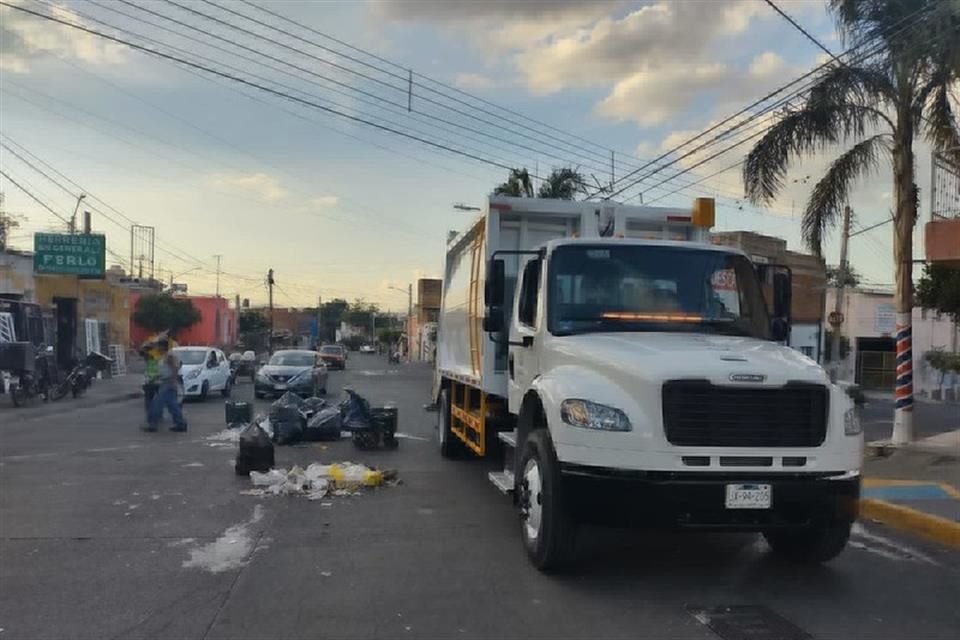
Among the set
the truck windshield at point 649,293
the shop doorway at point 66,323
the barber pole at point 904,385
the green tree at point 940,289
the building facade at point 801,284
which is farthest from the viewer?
the building facade at point 801,284

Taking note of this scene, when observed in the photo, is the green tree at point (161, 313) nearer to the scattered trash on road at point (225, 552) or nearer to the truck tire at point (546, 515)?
the scattered trash on road at point (225, 552)

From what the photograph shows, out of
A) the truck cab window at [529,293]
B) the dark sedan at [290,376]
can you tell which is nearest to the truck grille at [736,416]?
the truck cab window at [529,293]

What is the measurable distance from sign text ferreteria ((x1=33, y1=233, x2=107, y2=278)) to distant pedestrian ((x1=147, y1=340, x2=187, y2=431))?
21921 mm

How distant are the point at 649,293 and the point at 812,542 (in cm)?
229

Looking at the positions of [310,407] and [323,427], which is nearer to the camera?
[323,427]

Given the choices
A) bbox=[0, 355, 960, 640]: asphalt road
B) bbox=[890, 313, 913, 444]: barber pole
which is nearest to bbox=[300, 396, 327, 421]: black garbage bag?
bbox=[0, 355, 960, 640]: asphalt road

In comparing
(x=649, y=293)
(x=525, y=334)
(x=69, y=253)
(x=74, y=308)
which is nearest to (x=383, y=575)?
(x=525, y=334)

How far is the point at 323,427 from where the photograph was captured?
1489cm

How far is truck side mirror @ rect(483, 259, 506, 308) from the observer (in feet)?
26.8

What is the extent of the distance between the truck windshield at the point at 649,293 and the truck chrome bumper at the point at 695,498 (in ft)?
5.21

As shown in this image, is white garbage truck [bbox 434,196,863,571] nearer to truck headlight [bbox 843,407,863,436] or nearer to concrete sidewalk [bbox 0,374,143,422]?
truck headlight [bbox 843,407,863,436]

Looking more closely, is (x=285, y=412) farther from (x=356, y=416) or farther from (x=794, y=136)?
(x=794, y=136)

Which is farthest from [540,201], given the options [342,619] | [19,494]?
[19,494]

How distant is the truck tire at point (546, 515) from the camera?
6.56 meters
